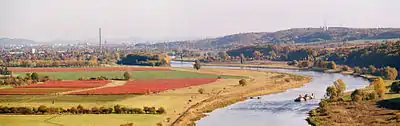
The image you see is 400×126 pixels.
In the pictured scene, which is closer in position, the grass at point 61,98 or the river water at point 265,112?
the river water at point 265,112

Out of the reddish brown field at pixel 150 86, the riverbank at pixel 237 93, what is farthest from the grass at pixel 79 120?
the reddish brown field at pixel 150 86

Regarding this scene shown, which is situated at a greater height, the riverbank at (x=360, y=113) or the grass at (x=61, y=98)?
the grass at (x=61, y=98)

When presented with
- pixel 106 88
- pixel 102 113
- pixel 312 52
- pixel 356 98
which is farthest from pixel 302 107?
pixel 312 52

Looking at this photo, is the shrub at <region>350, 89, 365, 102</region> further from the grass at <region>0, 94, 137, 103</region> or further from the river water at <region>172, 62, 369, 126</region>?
the grass at <region>0, 94, 137, 103</region>

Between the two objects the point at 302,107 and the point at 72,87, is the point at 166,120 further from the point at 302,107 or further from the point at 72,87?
the point at 72,87

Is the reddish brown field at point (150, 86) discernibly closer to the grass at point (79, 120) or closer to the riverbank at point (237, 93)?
the riverbank at point (237, 93)

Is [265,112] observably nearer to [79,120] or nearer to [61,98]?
[79,120]

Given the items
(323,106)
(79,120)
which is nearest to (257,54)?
(323,106)

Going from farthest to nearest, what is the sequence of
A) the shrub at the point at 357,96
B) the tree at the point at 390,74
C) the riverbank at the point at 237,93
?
the tree at the point at 390,74
the shrub at the point at 357,96
the riverbank at the point at 237,93
